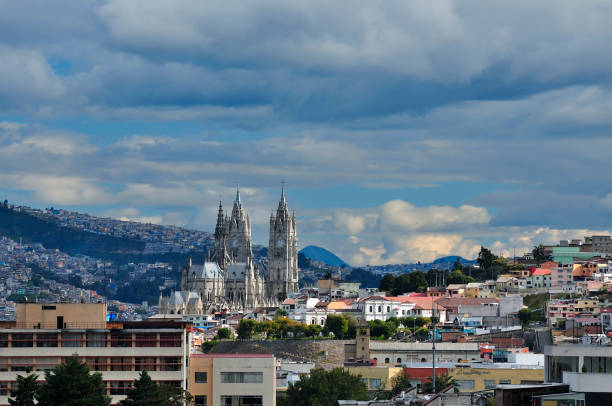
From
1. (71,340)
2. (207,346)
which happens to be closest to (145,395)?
(71,340)

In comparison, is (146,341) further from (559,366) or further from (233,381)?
(559,366)

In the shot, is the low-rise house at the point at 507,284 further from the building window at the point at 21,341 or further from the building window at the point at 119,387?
the building window at the point at 21,341

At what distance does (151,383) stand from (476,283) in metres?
132

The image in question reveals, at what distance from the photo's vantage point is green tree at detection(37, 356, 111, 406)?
64.4 m

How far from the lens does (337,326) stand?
162 meters

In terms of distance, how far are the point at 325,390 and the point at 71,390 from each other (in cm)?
2937

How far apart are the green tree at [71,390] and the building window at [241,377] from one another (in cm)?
1678

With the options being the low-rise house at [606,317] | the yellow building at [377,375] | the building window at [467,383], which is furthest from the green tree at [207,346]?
the building window at [467,383]

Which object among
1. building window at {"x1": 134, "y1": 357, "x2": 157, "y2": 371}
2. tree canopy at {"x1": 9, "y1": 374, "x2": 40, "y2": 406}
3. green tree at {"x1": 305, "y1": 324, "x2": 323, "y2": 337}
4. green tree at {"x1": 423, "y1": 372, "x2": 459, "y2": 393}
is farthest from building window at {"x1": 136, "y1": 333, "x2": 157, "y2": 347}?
green tree at {"x1": 305, "y1": 324, "x2": 323, "y2": 337}

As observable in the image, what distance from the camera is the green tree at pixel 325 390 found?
89.6 m

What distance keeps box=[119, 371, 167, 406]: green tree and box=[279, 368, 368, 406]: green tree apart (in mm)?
21230

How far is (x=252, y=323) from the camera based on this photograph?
173m

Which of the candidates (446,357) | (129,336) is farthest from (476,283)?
(129,336)

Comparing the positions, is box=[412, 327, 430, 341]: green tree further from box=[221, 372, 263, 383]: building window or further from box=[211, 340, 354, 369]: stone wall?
box=[221, 372, 263, 383]: building window
